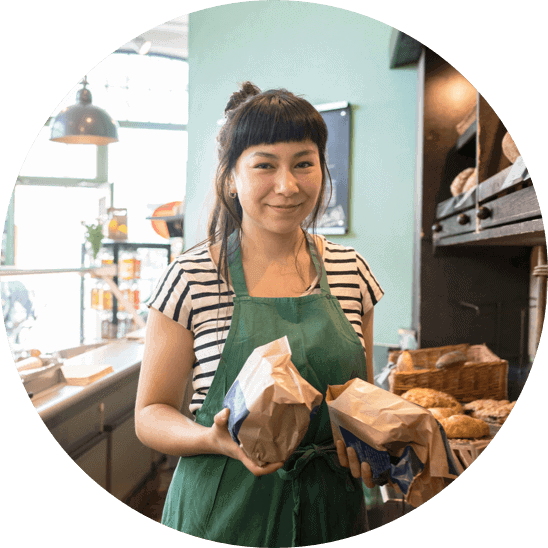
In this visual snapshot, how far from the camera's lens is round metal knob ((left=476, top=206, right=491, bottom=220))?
2.89ft

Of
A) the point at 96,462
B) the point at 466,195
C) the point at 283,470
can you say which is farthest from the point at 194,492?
the point at 466,195

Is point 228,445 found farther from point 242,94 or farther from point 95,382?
point 95,382

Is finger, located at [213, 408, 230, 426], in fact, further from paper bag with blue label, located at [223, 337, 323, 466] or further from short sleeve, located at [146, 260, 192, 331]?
short sleeve, located at [146, 260, 192, 331]

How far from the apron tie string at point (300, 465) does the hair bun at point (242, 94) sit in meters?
0.48

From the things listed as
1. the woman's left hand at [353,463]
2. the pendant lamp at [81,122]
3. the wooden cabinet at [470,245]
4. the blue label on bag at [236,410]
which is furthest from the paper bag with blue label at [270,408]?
the pendant lamp at [81,122]

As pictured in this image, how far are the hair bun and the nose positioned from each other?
0.50ft

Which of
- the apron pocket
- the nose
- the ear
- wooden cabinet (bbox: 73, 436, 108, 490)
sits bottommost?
wooden cabinet (bbox: 73, 436, 108, 490)

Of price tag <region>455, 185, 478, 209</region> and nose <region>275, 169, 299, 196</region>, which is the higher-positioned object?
price tag <region>455, 185, 478, 209</region>

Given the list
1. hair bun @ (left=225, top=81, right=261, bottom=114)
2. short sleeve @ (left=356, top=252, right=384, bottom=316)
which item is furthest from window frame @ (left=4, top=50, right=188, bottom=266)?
short sleeve @ (left=356, top=252, right=384, bottom=316)

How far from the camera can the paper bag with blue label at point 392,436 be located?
1.67 feet

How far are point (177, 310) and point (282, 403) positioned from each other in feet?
0.71

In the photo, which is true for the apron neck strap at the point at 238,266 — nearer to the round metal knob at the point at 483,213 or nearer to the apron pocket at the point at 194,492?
the apron pocket at the point at 194,492

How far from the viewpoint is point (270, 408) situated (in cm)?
45

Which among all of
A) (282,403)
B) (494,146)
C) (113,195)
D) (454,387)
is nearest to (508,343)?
(454,387)
